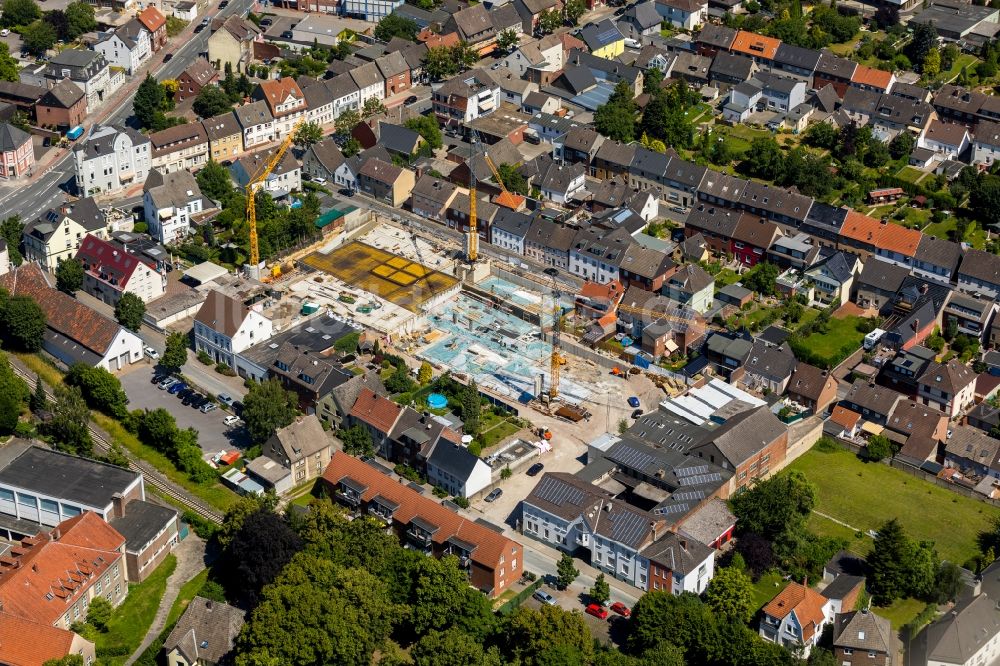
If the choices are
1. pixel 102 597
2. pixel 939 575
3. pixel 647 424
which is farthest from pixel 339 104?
pixel 939 575

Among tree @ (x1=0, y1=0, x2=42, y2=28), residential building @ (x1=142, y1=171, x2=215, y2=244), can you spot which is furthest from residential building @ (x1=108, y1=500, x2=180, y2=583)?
tree @ (x1=0, y1=0, x2=42, y2=28)

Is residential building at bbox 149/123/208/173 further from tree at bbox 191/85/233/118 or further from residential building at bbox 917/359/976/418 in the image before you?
residential building at bbox 917/359/976/418

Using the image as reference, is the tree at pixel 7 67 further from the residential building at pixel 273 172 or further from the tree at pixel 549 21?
the tree at pixel 549 21

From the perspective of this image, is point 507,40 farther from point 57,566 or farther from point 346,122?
point 57,566

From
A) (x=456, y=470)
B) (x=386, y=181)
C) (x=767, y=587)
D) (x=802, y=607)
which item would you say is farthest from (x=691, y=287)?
(x=802, y=607)

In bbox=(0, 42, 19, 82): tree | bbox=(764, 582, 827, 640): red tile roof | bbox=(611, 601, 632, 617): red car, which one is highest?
bbox=(764, 582, 827, 640): red tile roof

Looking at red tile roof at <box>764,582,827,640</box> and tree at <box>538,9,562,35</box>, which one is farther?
tree at <box>538,9,562,35</box>
